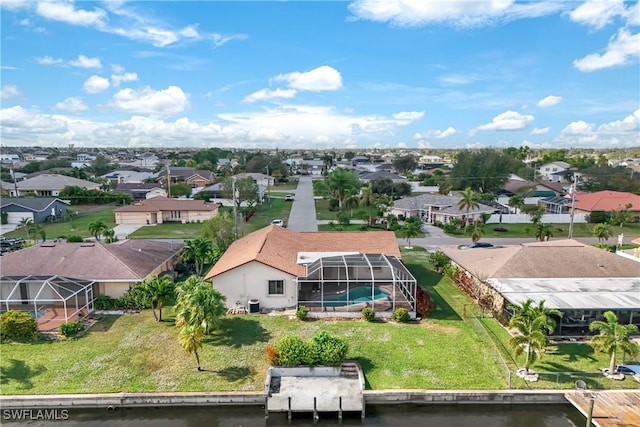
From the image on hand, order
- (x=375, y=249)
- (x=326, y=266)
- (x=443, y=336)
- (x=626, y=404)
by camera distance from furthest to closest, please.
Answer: (x=375, y=249)
(x=326, y=266)
(x=443, y=336)
(x=626, y=404)

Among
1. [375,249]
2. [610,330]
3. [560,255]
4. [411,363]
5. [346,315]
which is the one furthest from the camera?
[375,249]

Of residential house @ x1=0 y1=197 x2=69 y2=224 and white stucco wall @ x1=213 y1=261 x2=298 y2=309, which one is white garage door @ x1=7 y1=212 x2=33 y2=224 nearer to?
residential house @ x1=0 y1=197 x2=69 y2=224

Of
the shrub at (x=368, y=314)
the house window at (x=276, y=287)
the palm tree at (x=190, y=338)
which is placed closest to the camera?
the palm tree at (x=190, y=338)

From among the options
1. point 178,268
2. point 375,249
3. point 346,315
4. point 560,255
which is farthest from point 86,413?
point 560,255

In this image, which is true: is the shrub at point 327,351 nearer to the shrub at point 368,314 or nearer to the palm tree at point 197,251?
the shrub at point 368,314

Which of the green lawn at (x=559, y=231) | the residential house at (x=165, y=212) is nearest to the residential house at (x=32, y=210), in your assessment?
the residential house at (x=165, y=212)

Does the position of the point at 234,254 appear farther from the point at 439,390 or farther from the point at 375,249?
the point at 439,390
